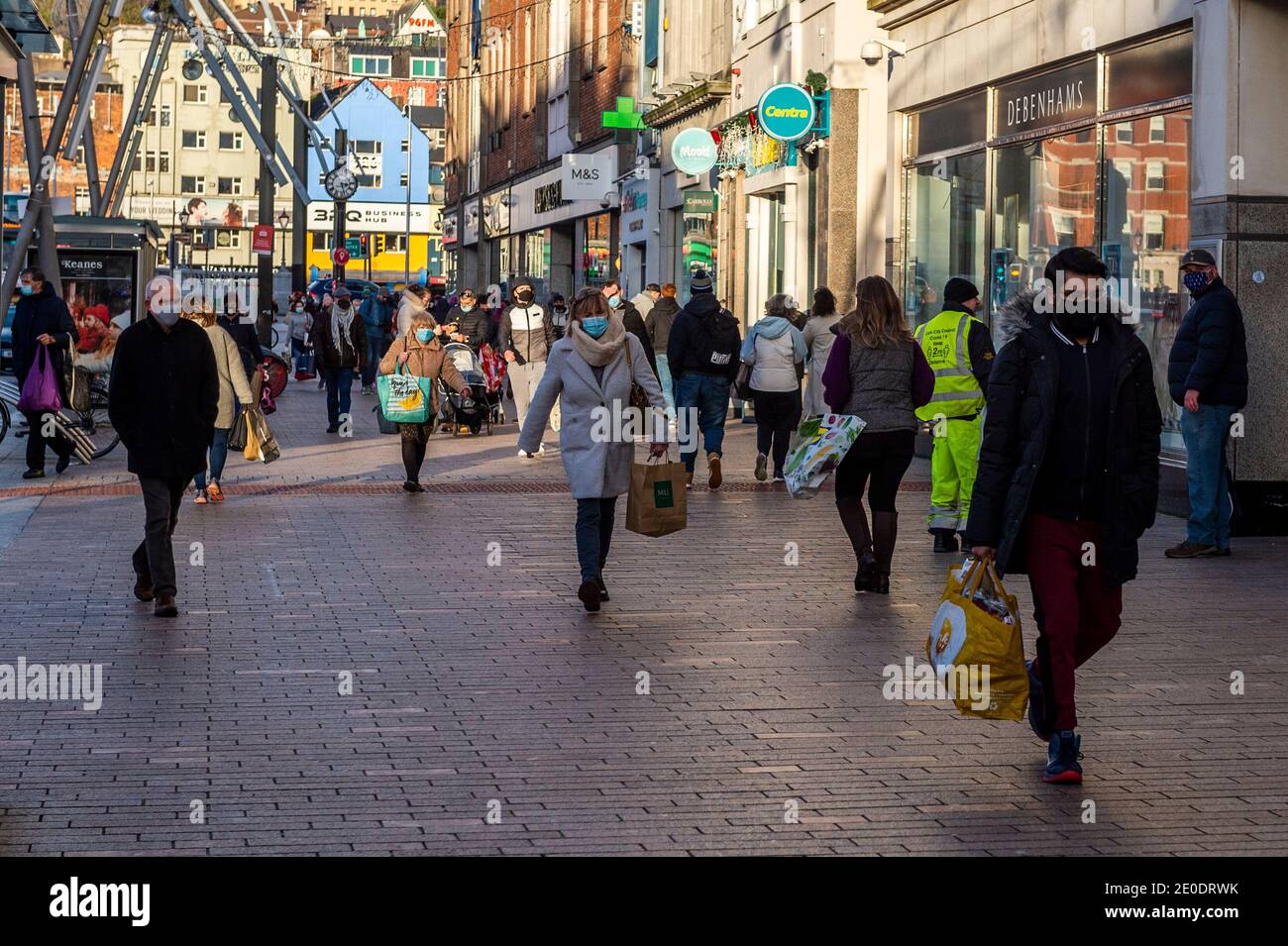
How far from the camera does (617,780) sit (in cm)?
664

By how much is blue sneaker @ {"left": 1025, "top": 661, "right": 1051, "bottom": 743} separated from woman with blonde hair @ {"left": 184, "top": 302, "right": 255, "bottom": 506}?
848 cm

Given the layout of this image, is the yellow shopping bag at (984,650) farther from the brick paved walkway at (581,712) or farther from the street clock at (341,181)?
the street clock at (341,181)

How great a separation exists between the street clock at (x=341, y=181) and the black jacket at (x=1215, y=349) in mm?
33202

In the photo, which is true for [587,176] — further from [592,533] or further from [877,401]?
[592,533]

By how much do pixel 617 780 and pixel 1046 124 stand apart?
41.3 ft

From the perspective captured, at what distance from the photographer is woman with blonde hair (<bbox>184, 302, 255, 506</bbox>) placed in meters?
15.0

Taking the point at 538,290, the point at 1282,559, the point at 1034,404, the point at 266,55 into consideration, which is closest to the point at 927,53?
the point at 1282,559

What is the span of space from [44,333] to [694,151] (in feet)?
45.9

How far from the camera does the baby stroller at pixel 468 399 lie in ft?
80.4

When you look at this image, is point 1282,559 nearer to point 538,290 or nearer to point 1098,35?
point 1098,35

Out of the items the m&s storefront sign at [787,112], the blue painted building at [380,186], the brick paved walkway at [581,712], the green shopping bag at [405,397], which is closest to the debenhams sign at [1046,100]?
the brick paved walkway at [581,712]

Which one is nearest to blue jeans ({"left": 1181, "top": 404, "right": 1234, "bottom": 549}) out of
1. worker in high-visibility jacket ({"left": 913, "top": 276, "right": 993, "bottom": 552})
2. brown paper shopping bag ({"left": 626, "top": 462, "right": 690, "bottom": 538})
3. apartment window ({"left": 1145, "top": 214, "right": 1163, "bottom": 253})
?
worker in high-visibility jacket ({"left": 913, "top": 276, "right": 993, "bottom": 552})

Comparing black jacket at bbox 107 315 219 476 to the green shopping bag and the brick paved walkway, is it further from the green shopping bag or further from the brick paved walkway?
the green shopping bag
